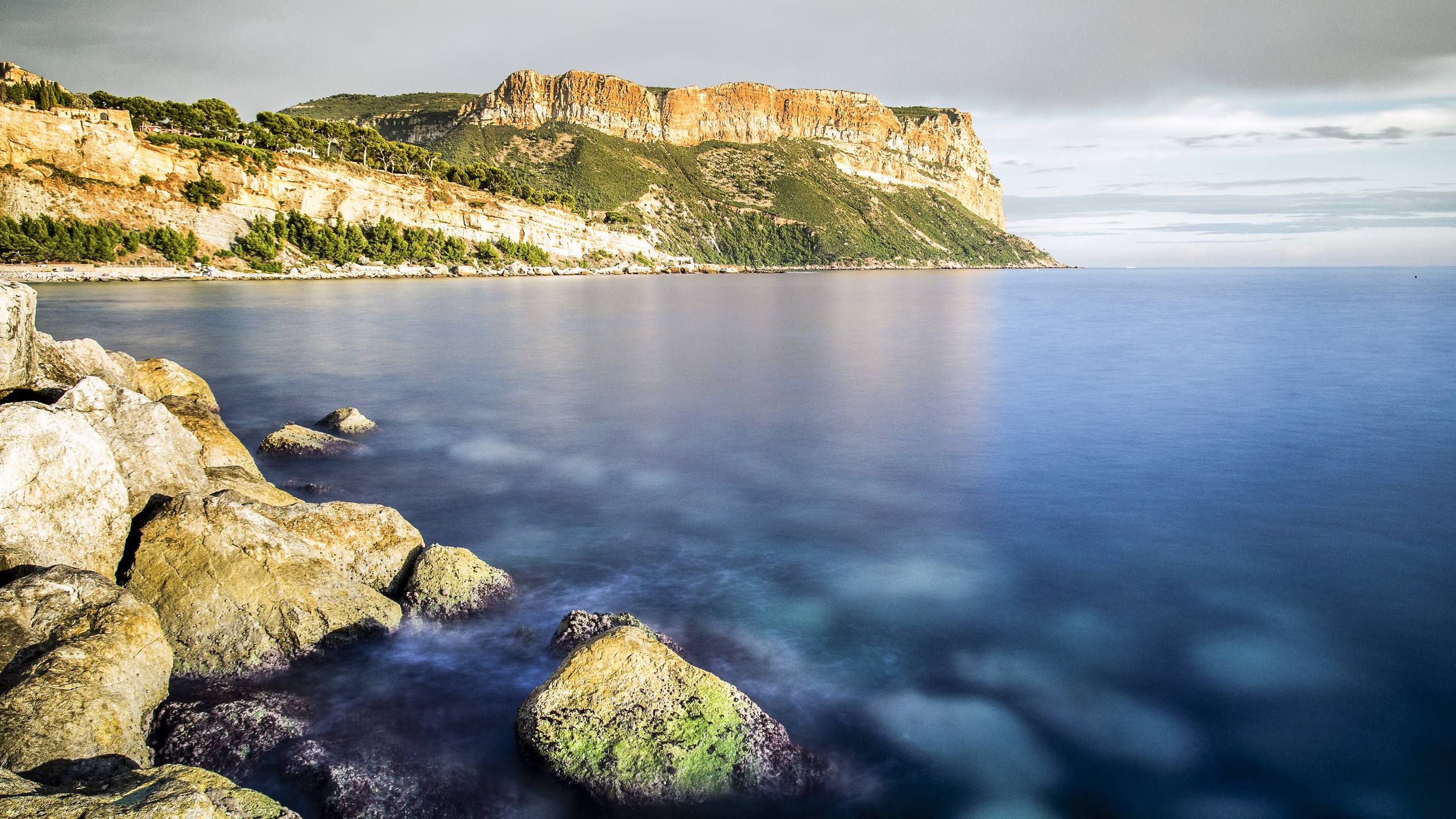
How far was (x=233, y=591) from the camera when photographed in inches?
264

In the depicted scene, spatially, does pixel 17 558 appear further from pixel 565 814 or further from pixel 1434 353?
pixel 1434 353

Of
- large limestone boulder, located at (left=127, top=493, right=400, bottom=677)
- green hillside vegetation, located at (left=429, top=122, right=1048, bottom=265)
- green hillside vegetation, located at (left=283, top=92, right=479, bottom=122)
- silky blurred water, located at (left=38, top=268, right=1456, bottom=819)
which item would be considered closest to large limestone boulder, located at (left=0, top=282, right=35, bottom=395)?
silky blurred water, located at (left=38, top=268, right=1456, bottom=819)

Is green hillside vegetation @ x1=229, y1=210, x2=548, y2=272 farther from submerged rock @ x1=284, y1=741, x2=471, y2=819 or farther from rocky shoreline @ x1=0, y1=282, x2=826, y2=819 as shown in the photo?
submerged rock @ x1=284, y1=741, x2=471, y2=819

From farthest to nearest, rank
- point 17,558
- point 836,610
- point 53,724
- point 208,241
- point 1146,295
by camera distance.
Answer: point 1146,295 < point 208,241 < point 836,610 < point 17,558 < point 53,724

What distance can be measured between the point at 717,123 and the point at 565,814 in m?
209

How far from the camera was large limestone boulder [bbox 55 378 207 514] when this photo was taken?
770 centimetres

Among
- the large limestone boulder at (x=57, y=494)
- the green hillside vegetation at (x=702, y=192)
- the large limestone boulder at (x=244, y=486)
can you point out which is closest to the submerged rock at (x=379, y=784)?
the large limestone boulder at (x=57, y=494)

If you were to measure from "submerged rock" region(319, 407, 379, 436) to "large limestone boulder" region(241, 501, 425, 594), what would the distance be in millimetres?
7738

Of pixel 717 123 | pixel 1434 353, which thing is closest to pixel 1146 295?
pixel 1434 353

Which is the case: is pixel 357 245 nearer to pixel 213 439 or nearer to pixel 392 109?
pixel 213 439

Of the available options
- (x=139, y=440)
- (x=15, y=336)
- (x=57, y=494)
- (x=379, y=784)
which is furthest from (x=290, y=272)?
(x=379, y=784)

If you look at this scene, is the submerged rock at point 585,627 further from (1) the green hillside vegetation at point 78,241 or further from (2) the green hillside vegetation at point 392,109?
(2) the green hillside vegetation at point 392,109

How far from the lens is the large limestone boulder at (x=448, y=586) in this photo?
7.69 metres

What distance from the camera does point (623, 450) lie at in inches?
591
